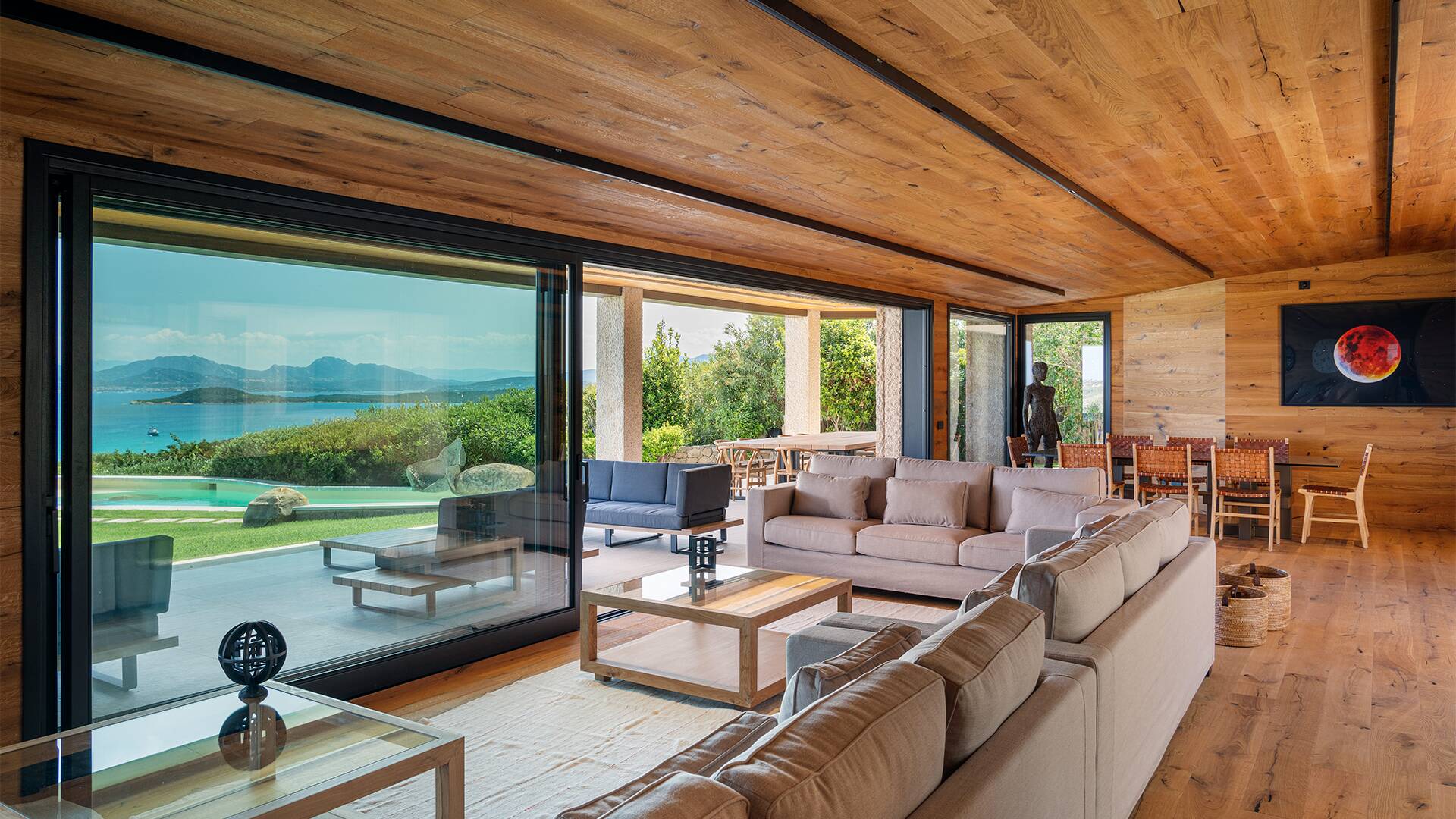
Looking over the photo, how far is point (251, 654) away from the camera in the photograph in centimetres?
254

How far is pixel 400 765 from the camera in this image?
227cm

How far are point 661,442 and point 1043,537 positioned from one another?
8918 mm

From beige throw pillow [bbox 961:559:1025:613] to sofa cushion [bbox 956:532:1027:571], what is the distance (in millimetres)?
2319

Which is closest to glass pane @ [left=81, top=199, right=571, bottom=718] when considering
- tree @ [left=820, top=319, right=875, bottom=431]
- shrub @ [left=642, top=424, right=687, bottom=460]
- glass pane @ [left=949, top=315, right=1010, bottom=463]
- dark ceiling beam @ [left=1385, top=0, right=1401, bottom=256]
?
dark ceiling beam @ [left=1385, top=0, right=1401, bottom=256]

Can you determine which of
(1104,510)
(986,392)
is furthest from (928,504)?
(986,392)

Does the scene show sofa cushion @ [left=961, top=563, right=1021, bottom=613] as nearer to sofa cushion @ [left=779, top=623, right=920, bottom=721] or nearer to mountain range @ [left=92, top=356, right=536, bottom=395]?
sofa cushion @ [left=779, top=623, right=920, bottom=721]

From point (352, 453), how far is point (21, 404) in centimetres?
124

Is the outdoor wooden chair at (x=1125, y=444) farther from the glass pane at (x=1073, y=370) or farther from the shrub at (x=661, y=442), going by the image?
the shrub at (x=661, y=442)

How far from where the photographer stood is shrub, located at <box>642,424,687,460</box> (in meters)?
13.5

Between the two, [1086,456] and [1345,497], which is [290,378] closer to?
[1086,456]

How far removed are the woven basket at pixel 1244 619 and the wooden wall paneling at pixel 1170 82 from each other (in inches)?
88.7

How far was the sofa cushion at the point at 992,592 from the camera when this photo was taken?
2547 mm

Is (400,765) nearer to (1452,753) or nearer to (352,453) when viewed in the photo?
(352,453)

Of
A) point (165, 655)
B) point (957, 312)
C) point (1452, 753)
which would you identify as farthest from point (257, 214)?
point (957, 312)
